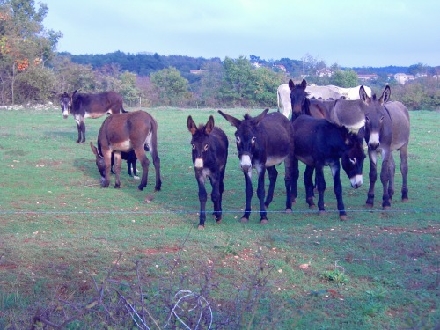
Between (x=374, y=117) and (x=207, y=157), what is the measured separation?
10.8ft

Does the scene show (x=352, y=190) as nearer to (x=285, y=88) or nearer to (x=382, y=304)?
(x=382, y=304)

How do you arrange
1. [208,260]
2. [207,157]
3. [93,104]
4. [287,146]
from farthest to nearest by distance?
[93,104] → [287,146] → [207,157] → [208,260]

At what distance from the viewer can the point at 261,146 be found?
390 inches

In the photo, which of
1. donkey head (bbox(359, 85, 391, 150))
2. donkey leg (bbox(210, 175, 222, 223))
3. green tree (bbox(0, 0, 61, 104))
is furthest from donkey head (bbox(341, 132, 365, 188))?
green tree (bbox(0, 0, 61, 104))

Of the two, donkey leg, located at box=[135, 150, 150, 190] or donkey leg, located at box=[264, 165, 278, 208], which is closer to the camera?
donkey leg, located at box=[264, 165, 278, 208]

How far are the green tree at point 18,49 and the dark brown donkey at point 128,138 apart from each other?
3174 centimetres

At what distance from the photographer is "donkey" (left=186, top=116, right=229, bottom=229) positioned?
9.47 m

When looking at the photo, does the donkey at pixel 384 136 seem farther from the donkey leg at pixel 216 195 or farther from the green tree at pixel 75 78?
the green tree at pixel 75 78

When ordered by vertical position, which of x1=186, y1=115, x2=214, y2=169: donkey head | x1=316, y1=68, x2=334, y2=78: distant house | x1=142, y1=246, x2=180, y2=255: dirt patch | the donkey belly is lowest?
x1=142, y1=246, x2=180, y2=255: dirt patch

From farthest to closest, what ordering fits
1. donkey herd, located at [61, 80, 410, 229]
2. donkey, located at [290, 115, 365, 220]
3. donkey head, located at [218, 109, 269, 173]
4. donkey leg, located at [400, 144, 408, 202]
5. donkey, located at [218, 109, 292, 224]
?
donkey leg, located at [400, 144, 408, 202], donkey, located at [290, 115, 365, 220], donkey herd, located at [61, 80, 410, 229], donkey, located at [218, 109, 292, 224], donkey head, located at [218, 109, 269, 173]

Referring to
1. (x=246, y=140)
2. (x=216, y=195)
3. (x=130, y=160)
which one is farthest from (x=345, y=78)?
(x=246, y=140)

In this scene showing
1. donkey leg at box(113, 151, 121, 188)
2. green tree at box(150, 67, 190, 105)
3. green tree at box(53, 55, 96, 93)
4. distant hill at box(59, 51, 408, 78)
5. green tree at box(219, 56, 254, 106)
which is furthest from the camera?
distant hill at box(59, 51, 408, 78)

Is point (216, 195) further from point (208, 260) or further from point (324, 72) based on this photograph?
point (324, 72)

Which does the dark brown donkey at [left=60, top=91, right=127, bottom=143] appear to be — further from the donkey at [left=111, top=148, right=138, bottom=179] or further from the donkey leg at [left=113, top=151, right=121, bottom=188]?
the donkey leg at [left=113, top=151, right=121, bottom=188]
